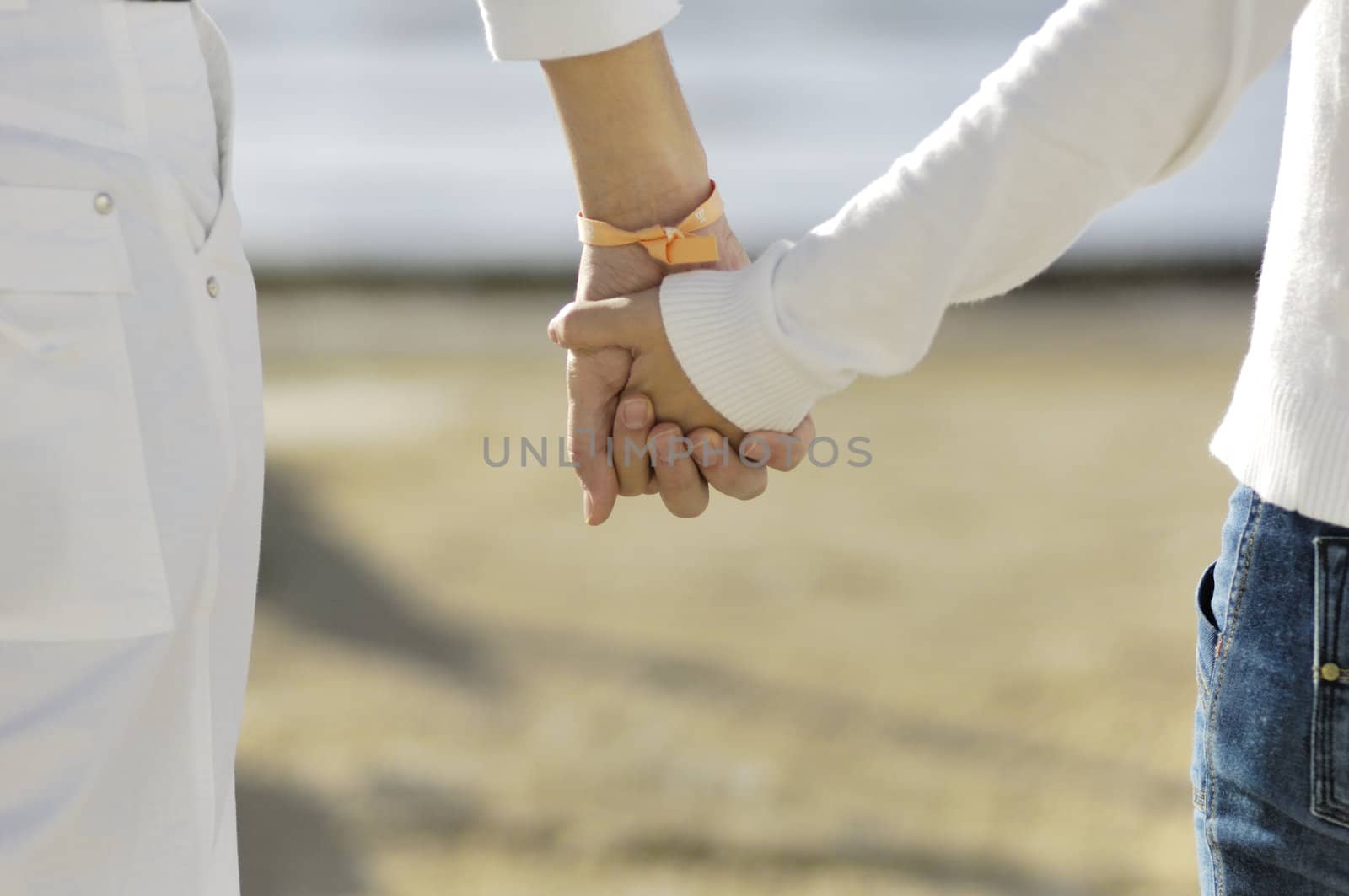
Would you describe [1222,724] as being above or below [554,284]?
below

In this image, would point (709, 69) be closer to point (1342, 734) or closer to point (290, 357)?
point (290, 357)

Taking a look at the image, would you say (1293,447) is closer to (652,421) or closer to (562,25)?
(652,421)

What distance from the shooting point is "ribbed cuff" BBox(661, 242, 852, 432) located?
4.96 ft

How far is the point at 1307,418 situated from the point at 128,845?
0.90 m

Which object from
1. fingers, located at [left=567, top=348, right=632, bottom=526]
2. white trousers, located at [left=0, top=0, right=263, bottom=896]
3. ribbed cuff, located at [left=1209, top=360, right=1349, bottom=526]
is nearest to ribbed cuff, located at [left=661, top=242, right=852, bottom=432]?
fingers, located at [left=567, top=348, right=632, bottom=526]

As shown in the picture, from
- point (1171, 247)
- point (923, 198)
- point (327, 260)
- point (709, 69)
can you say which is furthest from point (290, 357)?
point (709, 69)

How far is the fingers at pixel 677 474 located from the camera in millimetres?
1738

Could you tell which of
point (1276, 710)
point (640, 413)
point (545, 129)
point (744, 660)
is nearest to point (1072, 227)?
point (1276, 710)

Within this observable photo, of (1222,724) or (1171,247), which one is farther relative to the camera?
(1171,247)

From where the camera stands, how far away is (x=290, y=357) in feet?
21.7

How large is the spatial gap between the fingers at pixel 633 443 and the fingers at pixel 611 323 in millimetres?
70

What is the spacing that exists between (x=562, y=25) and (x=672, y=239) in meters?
0.28

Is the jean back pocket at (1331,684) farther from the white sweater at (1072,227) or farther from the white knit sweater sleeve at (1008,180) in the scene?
the white knit sweater sleeve at (1008,180)

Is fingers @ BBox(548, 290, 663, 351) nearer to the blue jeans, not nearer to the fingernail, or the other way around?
the fingernail
